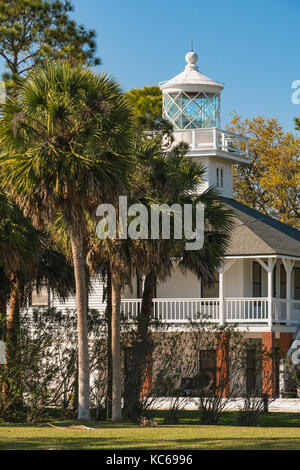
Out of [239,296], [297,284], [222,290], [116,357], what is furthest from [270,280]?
[116,357]

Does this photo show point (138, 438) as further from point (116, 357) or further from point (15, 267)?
point (15, 267)

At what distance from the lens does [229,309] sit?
35531 millimetres

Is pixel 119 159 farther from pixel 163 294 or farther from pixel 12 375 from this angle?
pixel 163 294

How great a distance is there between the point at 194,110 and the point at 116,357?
21.0m

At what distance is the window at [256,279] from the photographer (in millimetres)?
37062

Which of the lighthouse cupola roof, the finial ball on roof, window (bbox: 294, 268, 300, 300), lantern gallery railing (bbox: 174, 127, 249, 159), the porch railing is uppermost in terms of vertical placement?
the finial ball on roof

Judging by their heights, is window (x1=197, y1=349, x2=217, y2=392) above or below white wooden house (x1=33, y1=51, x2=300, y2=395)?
below

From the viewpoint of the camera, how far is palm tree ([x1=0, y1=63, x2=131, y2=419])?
769 inches

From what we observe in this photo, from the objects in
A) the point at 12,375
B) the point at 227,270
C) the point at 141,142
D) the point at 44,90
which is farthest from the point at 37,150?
the point at 227,270

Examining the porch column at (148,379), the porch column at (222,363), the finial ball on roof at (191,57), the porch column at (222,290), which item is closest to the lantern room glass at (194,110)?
the finial ball on roof at (191,57)

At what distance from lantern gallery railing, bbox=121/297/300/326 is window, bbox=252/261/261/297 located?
46cm

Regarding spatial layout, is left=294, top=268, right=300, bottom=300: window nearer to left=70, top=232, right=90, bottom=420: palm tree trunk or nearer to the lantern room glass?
the lantern room glass

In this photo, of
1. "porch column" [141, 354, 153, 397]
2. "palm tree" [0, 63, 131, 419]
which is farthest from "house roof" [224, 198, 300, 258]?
"palm tree" [0, 63, 131, 419]

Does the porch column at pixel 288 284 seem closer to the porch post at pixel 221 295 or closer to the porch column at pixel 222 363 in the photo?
the porch post at pixel 221 295
